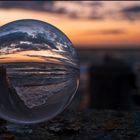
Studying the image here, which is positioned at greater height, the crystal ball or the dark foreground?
the crystal ball

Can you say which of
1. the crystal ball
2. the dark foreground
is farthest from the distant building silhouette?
the crystal ball

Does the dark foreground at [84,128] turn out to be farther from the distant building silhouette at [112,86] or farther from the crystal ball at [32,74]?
the distant building silhouette at [112,86]

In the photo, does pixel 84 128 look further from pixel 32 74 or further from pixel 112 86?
pixel 112 86

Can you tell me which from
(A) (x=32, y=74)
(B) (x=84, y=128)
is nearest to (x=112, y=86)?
(B) (x=84, y=128)

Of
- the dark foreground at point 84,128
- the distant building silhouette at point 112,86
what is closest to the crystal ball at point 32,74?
the dark foreground at point 84,128

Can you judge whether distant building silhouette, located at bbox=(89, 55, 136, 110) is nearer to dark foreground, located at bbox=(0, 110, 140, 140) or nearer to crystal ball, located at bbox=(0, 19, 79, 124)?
dark foreground, located at bbox=(0, 110, 140, 140)

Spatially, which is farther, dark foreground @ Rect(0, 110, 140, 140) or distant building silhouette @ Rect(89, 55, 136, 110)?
distant building silhouette @ Rect(89, 55, 136, 110)
